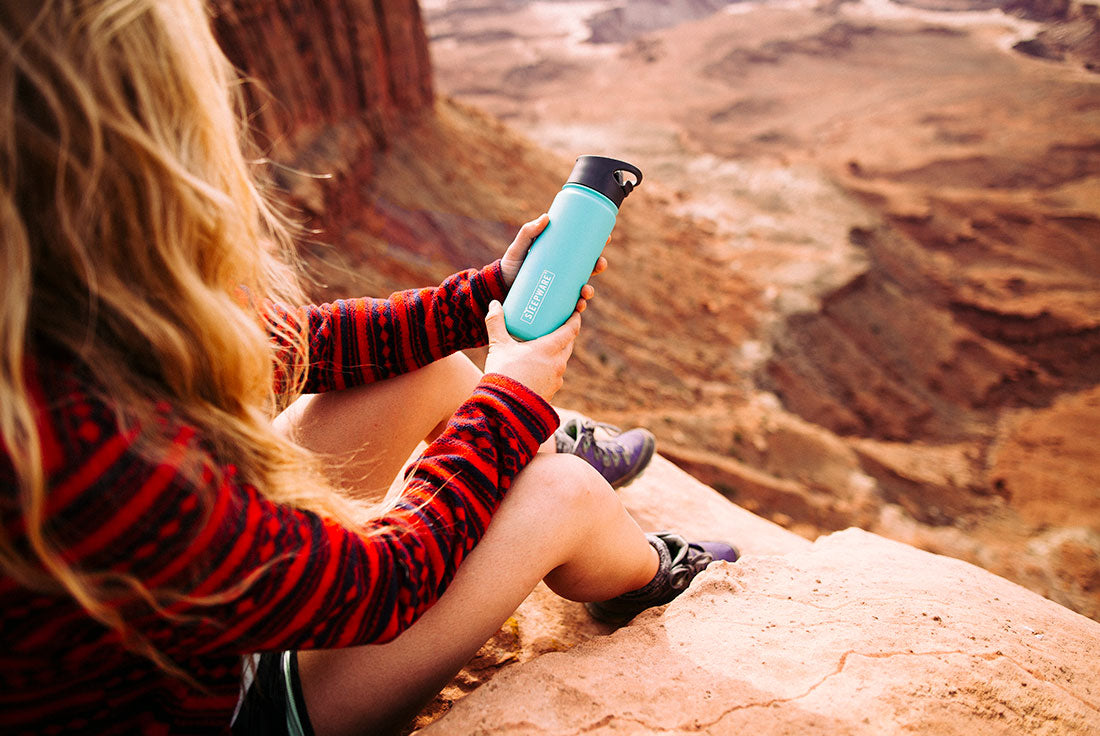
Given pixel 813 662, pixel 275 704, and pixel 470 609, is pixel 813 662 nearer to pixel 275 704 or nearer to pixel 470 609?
pixel 470 609

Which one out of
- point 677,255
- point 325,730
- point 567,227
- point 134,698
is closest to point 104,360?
point 134,698

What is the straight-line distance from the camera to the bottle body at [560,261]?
4.25 ft

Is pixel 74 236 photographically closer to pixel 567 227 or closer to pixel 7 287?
pixel 7 287

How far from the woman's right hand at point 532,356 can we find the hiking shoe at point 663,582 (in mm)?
611

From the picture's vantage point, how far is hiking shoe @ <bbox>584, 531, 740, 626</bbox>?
1.52 m

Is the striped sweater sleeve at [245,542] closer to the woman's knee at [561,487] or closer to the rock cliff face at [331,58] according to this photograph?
the woman's knee at [561,487]

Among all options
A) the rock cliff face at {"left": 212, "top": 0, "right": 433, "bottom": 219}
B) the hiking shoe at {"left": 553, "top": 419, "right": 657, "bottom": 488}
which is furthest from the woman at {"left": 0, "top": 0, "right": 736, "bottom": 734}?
the rock cliff face at {"left": 212, "top": 0, "right": 433, "bottom": 219}

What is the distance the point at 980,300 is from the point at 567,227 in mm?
11624

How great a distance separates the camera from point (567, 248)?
4.34 feet

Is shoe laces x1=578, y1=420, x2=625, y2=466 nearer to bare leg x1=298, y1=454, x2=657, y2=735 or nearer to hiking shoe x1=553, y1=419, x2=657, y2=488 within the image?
hiking shoe x1=553, y1=419, x2=657, y2=488

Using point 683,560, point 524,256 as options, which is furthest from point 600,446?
point 524,256

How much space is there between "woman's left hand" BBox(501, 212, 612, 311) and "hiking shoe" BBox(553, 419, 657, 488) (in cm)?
58

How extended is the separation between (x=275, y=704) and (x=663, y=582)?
2.92 feet

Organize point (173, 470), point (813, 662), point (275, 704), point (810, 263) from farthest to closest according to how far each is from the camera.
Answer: point (810, 263) → point (813, 662) → point (275, 704) → point (173, 470)
